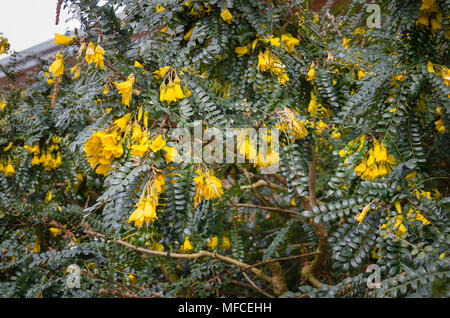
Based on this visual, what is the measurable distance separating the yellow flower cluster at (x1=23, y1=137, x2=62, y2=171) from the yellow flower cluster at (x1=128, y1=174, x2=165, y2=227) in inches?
45.0

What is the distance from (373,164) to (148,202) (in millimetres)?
706

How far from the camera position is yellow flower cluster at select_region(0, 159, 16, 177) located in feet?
6.21

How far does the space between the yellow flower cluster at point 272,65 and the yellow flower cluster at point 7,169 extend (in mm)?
1513

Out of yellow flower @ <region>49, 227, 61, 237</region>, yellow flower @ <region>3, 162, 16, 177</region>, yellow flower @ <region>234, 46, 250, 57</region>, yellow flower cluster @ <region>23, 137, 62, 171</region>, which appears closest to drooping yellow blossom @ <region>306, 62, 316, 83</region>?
yellow flower @ <region>234, 46, 250, 57</region>

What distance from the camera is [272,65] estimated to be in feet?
3.83

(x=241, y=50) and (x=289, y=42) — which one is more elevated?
(x=289, y=42)

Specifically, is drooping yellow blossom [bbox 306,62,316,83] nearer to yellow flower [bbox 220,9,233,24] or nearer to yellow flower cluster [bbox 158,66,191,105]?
yellow flower [bbox 220,9,233,24]

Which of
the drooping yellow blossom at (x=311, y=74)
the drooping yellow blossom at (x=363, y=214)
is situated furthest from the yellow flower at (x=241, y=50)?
the drooping yellow blossom at (x=363, y=214)

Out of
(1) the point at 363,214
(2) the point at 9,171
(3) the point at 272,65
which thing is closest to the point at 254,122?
(3) the point at 272,65

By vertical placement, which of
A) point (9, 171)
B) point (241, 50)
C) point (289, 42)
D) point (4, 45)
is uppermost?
point (4, 45)

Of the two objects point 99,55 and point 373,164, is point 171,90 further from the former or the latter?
point 373,164

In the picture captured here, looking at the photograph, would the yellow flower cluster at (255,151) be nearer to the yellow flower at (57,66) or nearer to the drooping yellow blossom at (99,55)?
the drooping yellow blossom at (99,55)

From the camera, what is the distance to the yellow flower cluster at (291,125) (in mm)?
1056
